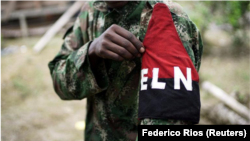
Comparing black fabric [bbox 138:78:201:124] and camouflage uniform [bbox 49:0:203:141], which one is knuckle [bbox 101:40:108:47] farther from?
black fabric [bbox 138:78:201:124]

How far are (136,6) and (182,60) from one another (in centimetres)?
47

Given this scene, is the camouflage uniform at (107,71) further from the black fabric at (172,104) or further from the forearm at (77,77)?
the black fabric at (172,104)

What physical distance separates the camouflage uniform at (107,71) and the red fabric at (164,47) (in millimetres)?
65

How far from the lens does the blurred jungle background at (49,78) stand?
4.42 m

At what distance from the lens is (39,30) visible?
8.65m

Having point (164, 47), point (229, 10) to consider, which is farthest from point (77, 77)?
point (229, 10)

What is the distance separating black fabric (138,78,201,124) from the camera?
107cm

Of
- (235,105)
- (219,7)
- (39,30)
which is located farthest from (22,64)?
(219,7)

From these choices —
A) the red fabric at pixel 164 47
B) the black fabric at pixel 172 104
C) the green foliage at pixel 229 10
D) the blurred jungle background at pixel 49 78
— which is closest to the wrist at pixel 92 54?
the red fabric at pixel 164 47

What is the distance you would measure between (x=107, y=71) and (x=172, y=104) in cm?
55

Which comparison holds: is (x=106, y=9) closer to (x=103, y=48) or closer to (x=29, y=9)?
(x=103, y=48)

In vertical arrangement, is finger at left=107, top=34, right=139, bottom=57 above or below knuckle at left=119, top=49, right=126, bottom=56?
above

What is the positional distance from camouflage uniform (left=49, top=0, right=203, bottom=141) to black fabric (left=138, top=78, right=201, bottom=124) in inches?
11.4

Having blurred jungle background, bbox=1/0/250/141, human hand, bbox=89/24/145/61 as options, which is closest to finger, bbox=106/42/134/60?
human hand, bbox=89/24/145/61
